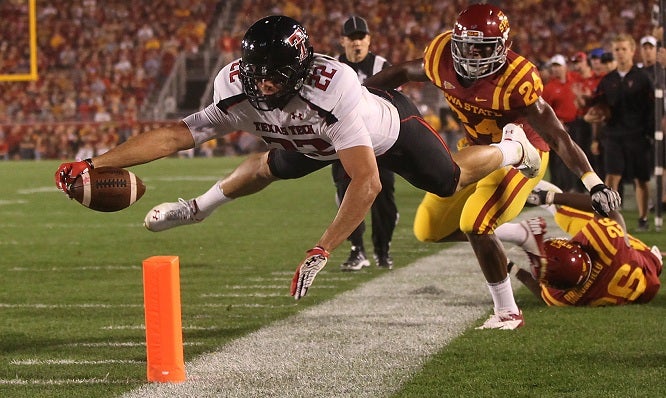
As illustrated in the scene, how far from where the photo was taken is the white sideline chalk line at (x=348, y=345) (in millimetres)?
3852

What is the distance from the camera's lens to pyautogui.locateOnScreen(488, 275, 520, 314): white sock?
16.6 ft

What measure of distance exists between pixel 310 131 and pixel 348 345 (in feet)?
2.89

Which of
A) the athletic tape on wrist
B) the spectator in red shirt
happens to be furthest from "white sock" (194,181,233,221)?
the spectator in red shirt

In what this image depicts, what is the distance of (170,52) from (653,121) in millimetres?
17644

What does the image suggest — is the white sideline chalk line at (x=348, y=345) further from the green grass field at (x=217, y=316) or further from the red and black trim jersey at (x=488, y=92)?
the red and black trim jersey at (x=488, y=92)

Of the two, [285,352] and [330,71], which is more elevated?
[330,71]

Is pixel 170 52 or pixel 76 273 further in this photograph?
pixel 170 52

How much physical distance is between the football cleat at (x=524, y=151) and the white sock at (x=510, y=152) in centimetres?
3

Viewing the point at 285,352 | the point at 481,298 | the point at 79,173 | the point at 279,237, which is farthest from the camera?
the point at 279,237

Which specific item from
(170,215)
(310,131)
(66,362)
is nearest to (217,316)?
(170,215)

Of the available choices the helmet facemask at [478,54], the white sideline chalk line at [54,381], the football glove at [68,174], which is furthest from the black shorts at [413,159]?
the white sideline chalk line at [54,381]

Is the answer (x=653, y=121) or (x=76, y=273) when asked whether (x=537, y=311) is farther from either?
(x=653, y=121)

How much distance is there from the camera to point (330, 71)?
168 inches

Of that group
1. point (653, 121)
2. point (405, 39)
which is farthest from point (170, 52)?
point (653, 121)
